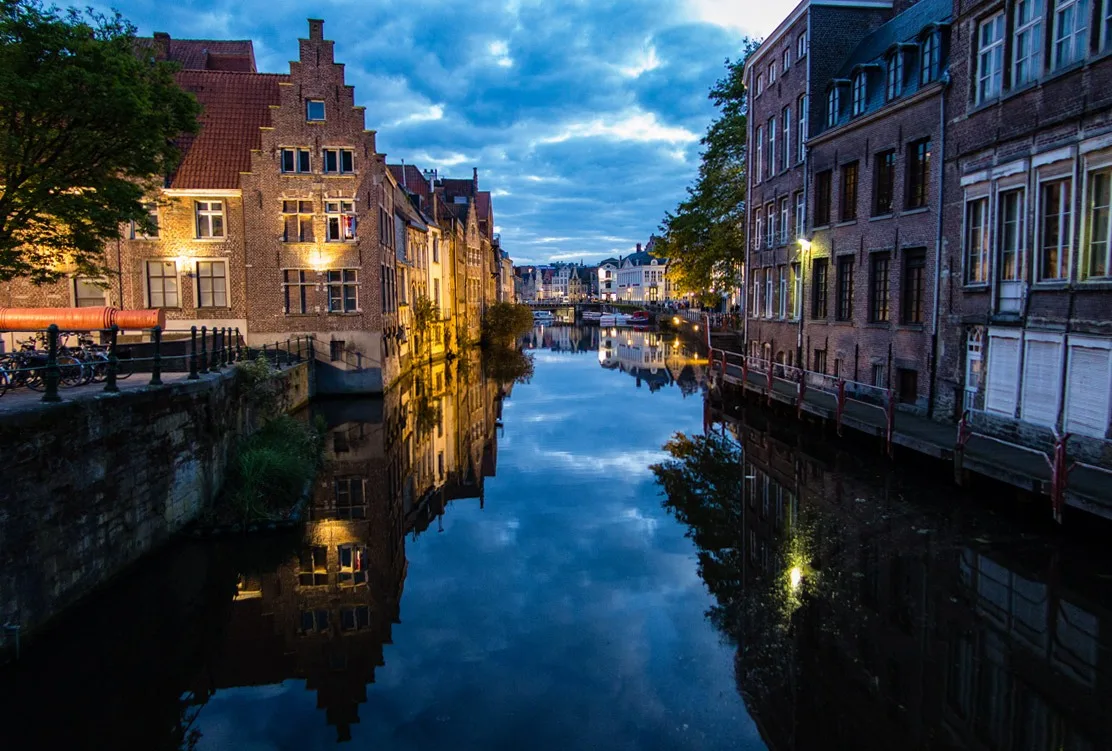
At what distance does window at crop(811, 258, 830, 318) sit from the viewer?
24.0m

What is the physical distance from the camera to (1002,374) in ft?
49.0

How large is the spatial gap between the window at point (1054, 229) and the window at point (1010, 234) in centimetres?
66

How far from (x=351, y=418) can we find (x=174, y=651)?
15.7 meters

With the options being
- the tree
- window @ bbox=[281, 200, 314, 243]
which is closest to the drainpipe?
the tree

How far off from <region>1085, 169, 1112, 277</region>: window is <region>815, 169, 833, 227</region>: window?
11308 millimetres

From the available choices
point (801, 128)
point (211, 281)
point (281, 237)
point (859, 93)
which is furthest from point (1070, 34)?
point (211, 281)

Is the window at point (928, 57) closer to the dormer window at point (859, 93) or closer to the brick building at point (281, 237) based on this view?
the dormer window at point (859, 93)

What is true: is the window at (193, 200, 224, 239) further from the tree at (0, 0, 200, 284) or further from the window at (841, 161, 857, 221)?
the window at (841, 161, 857, 221)

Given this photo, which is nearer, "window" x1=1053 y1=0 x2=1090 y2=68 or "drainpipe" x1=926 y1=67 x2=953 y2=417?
"window" x1=1053 y1=0 x2=1090 y2=68

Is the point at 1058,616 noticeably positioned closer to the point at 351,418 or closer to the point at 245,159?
the point at 351,418

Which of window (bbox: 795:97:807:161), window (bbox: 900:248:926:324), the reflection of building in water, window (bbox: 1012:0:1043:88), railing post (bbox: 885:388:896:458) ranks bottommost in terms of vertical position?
the reflection of building in water

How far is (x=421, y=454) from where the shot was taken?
19469mm

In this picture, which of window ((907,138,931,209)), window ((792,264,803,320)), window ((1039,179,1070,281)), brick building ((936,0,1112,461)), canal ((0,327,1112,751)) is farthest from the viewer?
window ((792,264,803,320))

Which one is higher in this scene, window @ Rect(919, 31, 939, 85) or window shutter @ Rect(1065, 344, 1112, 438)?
window @ Rect(919, 31, 939, 85)
